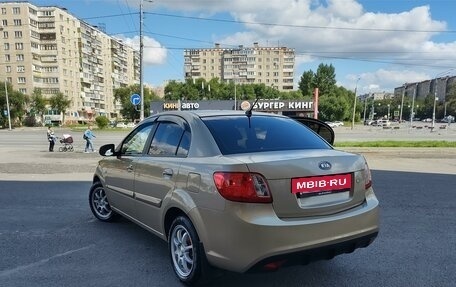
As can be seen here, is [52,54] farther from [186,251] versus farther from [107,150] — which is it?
[186,251]

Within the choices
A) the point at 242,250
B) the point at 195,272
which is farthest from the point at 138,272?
the point at 242,250

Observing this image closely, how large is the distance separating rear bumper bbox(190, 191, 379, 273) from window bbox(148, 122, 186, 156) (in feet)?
2.38

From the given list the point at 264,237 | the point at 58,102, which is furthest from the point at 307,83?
the point at 264,237

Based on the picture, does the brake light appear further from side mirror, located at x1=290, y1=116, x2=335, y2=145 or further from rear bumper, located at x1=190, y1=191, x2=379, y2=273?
side mirror, located at x1=290, y1=116, x2=335, y2=145

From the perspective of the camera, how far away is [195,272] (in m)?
3.19

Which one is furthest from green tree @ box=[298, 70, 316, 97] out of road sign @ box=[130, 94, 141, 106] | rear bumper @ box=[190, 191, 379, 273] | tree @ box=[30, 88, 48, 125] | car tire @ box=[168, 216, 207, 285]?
rear bumper @ box=[190, 191, 379, 273]

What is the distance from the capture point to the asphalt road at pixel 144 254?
3.51 metres

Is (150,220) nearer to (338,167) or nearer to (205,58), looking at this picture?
(338,167)

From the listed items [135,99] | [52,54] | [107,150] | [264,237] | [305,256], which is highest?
[52,54]

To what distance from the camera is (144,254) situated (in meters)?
4.20

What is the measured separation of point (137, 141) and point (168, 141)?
85cm

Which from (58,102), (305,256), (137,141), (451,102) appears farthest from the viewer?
(451,102)

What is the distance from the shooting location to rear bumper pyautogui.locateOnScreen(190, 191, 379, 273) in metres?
2.76

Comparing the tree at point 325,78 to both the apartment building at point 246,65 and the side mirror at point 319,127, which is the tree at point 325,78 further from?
the side mirror at point 319,127
